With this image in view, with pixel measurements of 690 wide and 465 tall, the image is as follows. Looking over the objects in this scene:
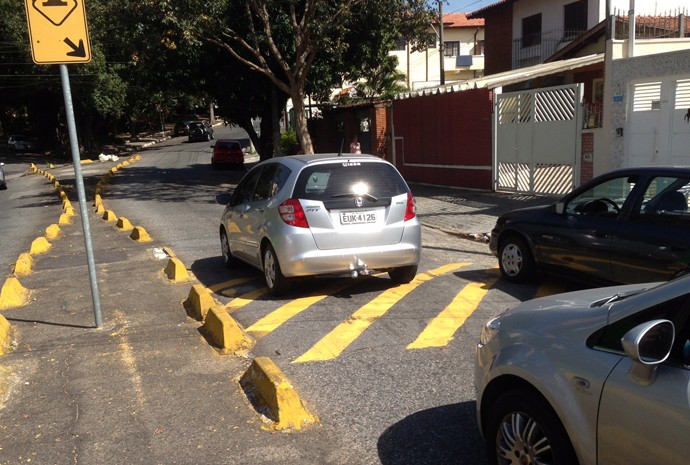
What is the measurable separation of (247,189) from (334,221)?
202cm

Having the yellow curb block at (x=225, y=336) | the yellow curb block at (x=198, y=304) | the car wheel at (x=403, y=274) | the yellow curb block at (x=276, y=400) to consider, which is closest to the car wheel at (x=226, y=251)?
the yellow curb block at (x=198, y=304)

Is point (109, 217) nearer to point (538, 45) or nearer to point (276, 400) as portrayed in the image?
point (276, 400)

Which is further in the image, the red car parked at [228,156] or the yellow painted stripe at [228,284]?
the red car parked at [228,156]

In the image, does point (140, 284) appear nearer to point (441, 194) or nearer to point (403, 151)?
point (441, 194)

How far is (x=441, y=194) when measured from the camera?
17578 mm

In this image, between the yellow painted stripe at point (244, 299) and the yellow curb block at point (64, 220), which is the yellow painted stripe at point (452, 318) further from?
the yellow curb block at point (64, 220)

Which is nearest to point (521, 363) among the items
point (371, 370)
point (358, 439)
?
point (358, 439)

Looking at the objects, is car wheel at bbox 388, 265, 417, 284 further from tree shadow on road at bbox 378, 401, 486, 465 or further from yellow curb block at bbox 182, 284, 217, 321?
tree shadow on road at bbox 378, 401, 486, 465

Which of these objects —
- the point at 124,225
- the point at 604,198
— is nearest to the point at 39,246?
the point at 124,225

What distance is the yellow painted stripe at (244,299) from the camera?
7.01 metres

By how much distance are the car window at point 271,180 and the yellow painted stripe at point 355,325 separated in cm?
173

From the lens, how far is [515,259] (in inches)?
306

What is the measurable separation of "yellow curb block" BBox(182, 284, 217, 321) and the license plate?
1.65m

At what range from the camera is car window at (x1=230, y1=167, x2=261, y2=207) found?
8.27 metres
